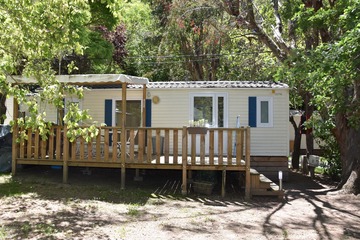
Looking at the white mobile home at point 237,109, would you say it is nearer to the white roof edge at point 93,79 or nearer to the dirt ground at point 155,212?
the dirt ground at point 155,212

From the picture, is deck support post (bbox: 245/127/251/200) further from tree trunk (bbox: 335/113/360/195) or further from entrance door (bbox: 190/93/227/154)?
entrance door (bbox: 190/93/227/154)

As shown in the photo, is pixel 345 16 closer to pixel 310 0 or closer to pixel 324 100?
pixel 324 100

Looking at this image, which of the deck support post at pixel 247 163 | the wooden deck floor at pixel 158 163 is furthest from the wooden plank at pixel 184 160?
the deck support post at pixel 247 163

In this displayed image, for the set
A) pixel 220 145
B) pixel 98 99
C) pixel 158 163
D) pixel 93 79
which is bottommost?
pixel 158 163

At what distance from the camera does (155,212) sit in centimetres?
740

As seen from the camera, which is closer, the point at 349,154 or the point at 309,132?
the point at 349,154

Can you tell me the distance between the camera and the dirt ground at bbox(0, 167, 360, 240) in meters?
6.17

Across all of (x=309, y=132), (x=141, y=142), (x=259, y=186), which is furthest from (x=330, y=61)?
(x=309, y=132)

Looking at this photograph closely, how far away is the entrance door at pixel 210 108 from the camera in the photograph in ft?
38.3

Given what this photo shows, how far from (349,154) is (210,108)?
422 centimetres

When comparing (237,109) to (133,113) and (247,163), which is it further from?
(133,113)

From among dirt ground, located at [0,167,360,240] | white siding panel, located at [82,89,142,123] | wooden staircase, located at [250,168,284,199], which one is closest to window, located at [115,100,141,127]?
white siding panel, located at [82,89,142,123]

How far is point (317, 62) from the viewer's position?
742 centimetres

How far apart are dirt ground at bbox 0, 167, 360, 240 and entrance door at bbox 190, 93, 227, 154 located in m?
2.33
